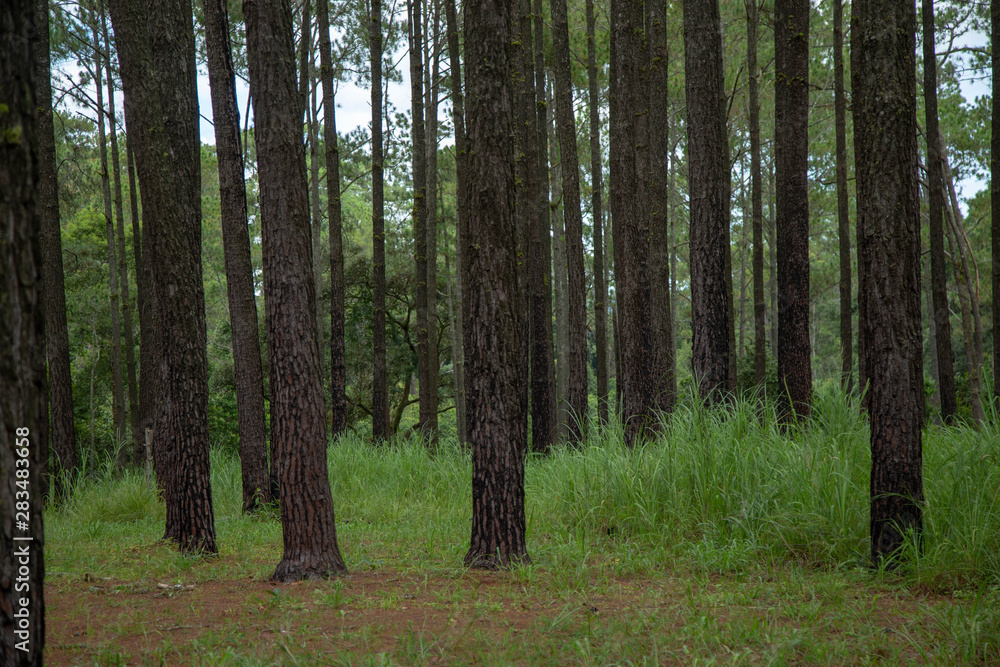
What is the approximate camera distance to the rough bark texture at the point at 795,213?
8.26 meters

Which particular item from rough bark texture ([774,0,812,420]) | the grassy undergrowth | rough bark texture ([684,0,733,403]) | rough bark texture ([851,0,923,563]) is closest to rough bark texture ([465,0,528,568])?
the grassy undergrowth

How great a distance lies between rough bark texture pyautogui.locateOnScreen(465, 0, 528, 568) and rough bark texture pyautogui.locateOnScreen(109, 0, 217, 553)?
2554mm

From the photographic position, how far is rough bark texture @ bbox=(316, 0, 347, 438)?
467 inches

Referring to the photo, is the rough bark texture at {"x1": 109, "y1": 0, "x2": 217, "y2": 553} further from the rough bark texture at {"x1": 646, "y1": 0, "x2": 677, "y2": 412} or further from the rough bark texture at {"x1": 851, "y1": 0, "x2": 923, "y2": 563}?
the rough bark texture at {"x1": 646, "y1": 0, "x2": 677, "y2": 412}

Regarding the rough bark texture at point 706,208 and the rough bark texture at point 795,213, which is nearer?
the rough bark texture at point 706,208

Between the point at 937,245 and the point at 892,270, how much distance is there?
26.9 ft

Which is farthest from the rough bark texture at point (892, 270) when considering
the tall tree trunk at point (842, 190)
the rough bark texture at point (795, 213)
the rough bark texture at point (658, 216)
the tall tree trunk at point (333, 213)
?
the tall tree trunk at point (333, 213)

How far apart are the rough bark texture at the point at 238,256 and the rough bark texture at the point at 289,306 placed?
91.9 inches

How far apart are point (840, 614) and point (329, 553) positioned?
326 centimetres

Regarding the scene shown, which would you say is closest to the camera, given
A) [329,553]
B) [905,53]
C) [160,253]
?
[905,53]

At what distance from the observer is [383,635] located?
3.54 metres

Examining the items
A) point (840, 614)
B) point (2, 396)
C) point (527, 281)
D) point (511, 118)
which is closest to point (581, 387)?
point (527, 281)

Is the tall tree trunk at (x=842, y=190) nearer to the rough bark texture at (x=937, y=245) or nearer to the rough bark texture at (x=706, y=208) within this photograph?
the rough bark texture at (x=937, y=245)

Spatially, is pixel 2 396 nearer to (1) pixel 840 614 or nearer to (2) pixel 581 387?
(1) pixel 840 614
